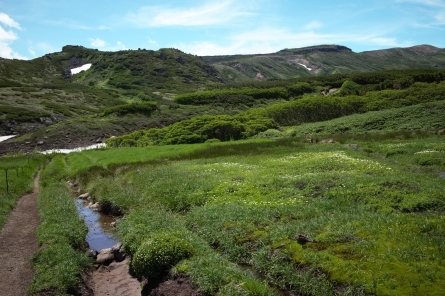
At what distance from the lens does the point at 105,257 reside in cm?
1903

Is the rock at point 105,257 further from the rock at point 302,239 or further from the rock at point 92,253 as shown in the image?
the rock at point 302,239

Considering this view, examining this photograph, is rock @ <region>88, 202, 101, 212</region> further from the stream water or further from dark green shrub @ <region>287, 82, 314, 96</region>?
dark green shrub @ <region>287, 82, 314, 96</region>

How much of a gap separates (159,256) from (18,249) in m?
Answer: 8.86

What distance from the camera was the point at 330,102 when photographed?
103312mm

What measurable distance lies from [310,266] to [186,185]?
16.1 meters

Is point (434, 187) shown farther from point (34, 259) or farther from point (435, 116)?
point (435, 116)

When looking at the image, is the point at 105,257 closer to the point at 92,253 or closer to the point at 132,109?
the point at 92,253

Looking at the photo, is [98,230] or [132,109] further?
[132,109]

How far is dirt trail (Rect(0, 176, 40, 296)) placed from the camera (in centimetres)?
1492

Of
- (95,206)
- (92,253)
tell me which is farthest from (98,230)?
(95,206)

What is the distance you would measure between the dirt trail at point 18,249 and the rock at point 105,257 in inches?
133

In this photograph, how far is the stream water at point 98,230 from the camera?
22203 millimetres

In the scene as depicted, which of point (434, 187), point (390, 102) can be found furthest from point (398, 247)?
point (390, 102)

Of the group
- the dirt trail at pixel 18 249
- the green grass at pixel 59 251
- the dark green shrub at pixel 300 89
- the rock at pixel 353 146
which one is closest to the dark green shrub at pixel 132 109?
the dark green shrub at pixel 300 89
